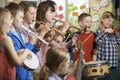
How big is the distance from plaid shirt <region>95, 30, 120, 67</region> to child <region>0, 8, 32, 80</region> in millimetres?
1942

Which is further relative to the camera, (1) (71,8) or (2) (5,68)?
(1) (71,8)

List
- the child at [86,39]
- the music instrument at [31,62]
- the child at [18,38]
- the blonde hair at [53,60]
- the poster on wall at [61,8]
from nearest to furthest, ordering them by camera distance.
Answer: the blonde hair at [53,60], the music instrument at [31,62], the child at [18,38], the child at [86,39], the poster on wall at [61,8]

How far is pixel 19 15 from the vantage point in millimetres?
2543

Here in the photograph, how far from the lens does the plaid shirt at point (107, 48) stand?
13.3ft

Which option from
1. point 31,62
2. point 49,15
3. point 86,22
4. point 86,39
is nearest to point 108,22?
point 86,22

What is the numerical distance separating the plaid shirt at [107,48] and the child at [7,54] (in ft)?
6.37

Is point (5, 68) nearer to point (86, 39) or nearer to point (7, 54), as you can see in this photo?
point (7, 54)

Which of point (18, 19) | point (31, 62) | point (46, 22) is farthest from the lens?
point (46, 22)

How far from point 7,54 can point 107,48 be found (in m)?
2.12

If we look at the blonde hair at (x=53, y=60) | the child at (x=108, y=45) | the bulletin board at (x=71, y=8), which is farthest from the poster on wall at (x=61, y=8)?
the blonde hair at (x=53, y=60)

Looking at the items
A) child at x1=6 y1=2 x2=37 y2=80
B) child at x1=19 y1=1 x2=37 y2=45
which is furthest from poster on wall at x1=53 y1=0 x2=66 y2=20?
child at x1=6 y1=2 x2=37 y2=80

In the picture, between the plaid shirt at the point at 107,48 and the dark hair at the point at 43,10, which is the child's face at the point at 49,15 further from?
the plaid shirt at the point at 107,48

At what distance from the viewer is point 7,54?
2.18m

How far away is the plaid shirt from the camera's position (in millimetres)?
4066
